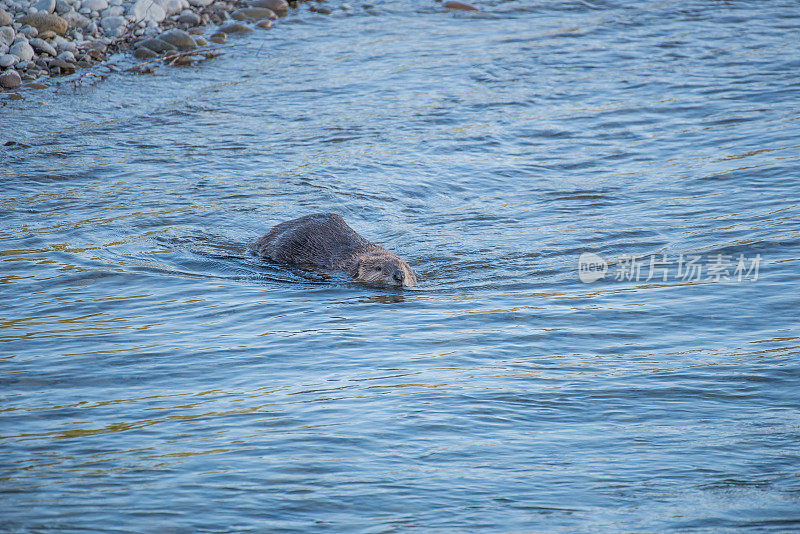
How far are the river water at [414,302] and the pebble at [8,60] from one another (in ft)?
3.26

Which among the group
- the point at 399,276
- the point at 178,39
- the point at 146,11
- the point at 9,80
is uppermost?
the point at 146,11

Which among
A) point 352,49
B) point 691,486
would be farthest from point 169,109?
point 691,486

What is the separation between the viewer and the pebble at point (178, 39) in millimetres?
16398

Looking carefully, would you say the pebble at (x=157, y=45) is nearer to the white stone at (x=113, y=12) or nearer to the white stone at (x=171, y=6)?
the white stone at (x=113, y=12)

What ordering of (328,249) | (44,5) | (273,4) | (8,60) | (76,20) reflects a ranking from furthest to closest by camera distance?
1. (273,4)
2. (76,20)
3. (44,5)
4. (8,60)
5. (328,249)

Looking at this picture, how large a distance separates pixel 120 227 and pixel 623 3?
1345 centimetres

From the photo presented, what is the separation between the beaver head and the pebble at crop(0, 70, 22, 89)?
8.20 metres

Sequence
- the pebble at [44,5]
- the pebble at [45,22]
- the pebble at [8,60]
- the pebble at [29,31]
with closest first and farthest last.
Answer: the pebble at [8,60] → the pebble at [29,31] → the pebble at [45,22] → the pebble at [44,5]

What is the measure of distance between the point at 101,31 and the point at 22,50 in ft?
5.91

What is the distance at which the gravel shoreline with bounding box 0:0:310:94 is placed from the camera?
48.7ft

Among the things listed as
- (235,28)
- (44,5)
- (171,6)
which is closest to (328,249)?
(44,5)

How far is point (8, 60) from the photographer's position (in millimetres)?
14531

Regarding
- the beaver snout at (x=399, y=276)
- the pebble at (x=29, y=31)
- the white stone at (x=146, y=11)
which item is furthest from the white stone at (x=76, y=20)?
the beaver snout at (x=399, y=276)

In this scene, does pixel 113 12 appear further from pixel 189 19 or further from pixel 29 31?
pixel 29 31
